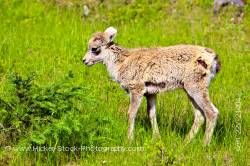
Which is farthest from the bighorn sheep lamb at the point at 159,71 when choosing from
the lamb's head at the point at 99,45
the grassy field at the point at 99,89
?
the grassy field at the point at 99,89

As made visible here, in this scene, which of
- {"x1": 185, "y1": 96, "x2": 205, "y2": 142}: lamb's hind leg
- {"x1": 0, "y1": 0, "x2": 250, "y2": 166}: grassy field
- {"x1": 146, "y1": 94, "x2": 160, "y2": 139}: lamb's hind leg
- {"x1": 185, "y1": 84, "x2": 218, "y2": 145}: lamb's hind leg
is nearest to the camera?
{"x1": 0, "y1": 0, "x2": 250, "y2": 166}: grassy field

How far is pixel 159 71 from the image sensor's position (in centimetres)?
1176

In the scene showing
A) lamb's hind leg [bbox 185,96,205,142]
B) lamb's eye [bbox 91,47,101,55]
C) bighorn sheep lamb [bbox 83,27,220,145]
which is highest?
lamb's eye [bbox 91,47,101,55]

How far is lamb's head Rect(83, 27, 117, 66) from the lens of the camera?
1245 centimetres

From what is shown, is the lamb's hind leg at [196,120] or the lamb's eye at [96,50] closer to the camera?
the lamb's hind leg at [196,120]

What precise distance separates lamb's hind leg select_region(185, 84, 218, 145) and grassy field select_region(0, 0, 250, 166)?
0.18m

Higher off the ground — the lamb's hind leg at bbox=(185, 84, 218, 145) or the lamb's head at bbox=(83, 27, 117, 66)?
the lamb's head at bbox=(83, 27, 117, 66)

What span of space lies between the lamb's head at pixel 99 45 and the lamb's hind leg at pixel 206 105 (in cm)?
175

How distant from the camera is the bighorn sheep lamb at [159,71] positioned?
37.4 ft

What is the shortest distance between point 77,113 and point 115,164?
123 cm

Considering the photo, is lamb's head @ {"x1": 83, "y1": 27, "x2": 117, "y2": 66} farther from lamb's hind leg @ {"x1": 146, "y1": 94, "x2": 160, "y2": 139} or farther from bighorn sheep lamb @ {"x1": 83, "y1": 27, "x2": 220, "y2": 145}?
lamb's hind leg @ {"x1": 146, "y1": 94, "x2": 160, "y2": 139}

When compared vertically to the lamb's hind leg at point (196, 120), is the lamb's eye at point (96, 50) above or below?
above

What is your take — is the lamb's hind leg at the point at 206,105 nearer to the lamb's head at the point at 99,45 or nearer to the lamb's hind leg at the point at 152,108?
the lamb's hind leg at the point at 152,108

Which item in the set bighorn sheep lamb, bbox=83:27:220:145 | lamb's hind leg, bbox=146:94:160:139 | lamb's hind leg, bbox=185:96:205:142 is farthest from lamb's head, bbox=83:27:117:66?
lamb's hind leg, bbox=185:96:205:142
